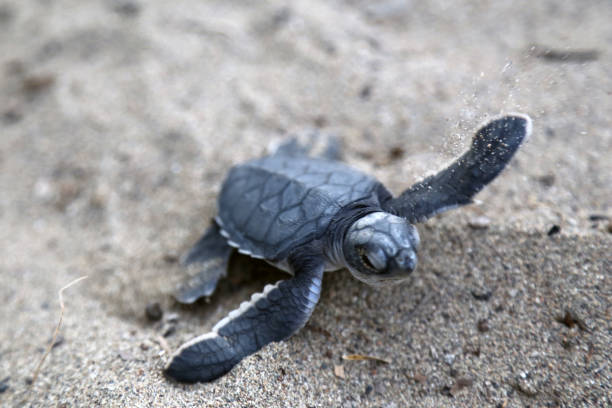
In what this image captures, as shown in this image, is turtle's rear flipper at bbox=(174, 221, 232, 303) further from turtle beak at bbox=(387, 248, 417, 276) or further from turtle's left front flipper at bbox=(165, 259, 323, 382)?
turtle beak at bbox=(387, 248, 417, 276)

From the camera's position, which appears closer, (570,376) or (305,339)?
(570,376)

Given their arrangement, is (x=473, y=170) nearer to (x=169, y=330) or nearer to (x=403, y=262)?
(x=403, y=262)

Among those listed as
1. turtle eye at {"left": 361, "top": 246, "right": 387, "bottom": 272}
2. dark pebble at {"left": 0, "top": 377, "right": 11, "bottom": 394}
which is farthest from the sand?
turtle eye at {"left": 361, "top": 246, "right": 387, "bottom": 272}

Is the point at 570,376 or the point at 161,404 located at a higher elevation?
the point at 570,376

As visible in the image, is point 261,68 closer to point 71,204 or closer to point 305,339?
point 71,204

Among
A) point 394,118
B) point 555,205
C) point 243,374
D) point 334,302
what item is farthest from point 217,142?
point 555,205

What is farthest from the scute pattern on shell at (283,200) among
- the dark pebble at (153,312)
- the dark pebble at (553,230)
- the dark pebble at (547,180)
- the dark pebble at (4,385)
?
the dark pebble at (4,385)

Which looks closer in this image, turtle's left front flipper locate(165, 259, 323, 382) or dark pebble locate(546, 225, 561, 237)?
turtle's left front flipper locate(165, 259, 323, 382)
